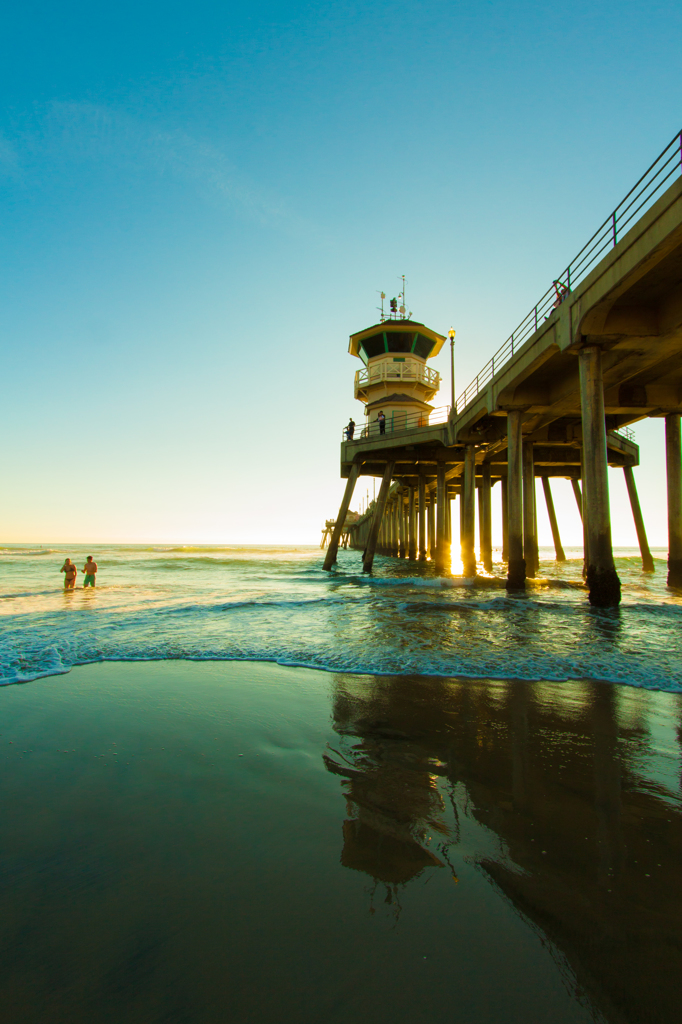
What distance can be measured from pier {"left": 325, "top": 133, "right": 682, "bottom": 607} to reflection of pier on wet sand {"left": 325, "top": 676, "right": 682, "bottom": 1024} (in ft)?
26.0

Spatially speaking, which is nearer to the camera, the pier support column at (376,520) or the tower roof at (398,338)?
the pier support column at (376,520)

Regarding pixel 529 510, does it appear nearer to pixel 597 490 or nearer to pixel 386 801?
pixel 597 490

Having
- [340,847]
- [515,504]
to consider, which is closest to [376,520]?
[515,504]

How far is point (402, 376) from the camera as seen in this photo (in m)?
32.7

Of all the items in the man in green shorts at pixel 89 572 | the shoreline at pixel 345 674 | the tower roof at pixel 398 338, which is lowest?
the shoreline at pixel 345 674

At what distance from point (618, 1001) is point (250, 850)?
1.52 metres

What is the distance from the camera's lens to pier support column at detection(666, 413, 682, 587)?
1638 centimetres

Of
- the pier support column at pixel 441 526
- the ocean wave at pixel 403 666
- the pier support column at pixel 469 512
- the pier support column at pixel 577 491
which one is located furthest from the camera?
the pier support column at pixel 577 491

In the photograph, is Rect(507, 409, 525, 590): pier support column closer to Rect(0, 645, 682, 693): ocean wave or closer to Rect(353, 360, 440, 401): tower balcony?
Rect(0, 645, 682, 693): ocean wave

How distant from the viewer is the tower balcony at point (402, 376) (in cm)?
3269

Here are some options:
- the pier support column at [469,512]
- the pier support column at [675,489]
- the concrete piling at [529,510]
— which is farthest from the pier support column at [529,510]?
the pier support column at [675,489]

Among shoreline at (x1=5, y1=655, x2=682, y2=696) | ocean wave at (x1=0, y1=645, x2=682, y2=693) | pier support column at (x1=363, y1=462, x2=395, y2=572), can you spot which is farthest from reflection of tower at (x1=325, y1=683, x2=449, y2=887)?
pier support column at (x1=363, y1=462, x2=395, y2=572)

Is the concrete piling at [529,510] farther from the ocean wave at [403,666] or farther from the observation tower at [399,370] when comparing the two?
the ocean wave at [403,666]

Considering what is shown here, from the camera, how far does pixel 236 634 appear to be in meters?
8.30
